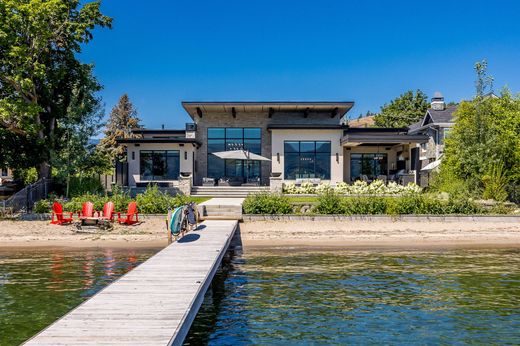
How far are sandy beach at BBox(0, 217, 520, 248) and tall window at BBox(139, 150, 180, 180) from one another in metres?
12.5

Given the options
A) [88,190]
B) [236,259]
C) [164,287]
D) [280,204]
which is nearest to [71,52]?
[88,190]

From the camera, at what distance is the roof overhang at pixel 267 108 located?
110 feet

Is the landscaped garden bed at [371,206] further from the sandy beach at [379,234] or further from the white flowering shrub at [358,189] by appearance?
the white flowering shrub at [358,189]

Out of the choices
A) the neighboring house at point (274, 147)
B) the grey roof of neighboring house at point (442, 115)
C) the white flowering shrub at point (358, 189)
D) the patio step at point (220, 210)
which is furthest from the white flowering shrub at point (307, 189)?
the grey roof of neighboring house at point (442, 115)

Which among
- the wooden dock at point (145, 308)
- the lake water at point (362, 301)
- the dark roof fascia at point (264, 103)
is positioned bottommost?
the lake water at point (362, 301)

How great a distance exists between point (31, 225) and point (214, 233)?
336 inches

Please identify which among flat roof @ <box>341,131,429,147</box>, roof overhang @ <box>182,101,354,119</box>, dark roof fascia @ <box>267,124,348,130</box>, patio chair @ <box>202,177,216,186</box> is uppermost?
roof overhang @ <box>182,101,354,119</box>

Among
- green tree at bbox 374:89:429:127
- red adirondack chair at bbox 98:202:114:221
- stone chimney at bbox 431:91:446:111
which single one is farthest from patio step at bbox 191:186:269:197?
green tree at bbox 374:89:429:127

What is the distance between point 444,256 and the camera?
1633 cm

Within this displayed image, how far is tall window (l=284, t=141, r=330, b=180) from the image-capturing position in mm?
33656

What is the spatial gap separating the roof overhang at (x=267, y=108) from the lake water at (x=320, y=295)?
1811cm

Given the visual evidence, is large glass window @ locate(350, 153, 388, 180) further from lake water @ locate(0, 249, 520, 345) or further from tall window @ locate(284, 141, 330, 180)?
lake water @ locate(0, 249, 520, 345)

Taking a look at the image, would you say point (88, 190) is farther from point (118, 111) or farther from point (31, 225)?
point (118, 111)

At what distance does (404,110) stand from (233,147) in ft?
121
